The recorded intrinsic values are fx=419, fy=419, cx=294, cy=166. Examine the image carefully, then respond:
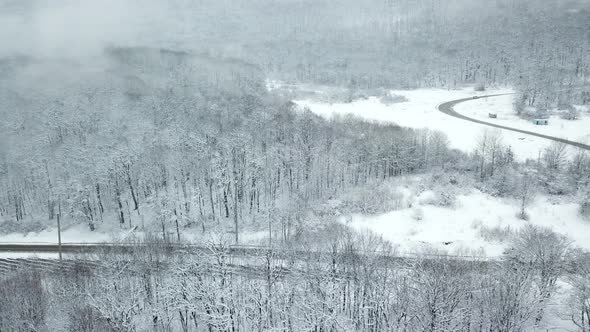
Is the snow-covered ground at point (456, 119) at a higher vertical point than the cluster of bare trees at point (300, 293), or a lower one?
higher

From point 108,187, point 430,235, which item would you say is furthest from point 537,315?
point 108,187

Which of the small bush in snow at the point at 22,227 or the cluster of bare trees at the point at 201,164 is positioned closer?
the small bush in snow at the point at 22,227

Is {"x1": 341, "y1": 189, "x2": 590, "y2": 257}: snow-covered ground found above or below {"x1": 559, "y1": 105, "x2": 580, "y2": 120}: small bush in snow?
below

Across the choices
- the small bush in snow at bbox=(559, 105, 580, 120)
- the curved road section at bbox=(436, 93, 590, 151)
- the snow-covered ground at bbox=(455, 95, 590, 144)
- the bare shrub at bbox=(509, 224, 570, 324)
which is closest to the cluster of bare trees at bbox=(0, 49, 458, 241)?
the curved road section at bbox=(436, 93, 590, 151)

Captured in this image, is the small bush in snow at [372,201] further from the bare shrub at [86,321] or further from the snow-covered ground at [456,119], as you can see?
the bare shrub at [86,321]

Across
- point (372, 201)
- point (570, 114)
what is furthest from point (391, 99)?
point (372, 201)

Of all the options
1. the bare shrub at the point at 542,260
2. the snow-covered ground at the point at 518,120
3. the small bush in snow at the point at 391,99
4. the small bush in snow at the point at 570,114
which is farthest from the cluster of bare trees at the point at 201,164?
the small bush in snow at the point at 570,114

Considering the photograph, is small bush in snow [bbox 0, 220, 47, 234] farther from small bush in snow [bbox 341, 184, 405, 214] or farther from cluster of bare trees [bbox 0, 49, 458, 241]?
small bush in snow [bbox 341, 184, 405, 214]

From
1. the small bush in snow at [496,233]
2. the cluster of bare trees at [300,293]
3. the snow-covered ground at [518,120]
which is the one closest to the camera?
the cluster of bare trees at [300,293]
